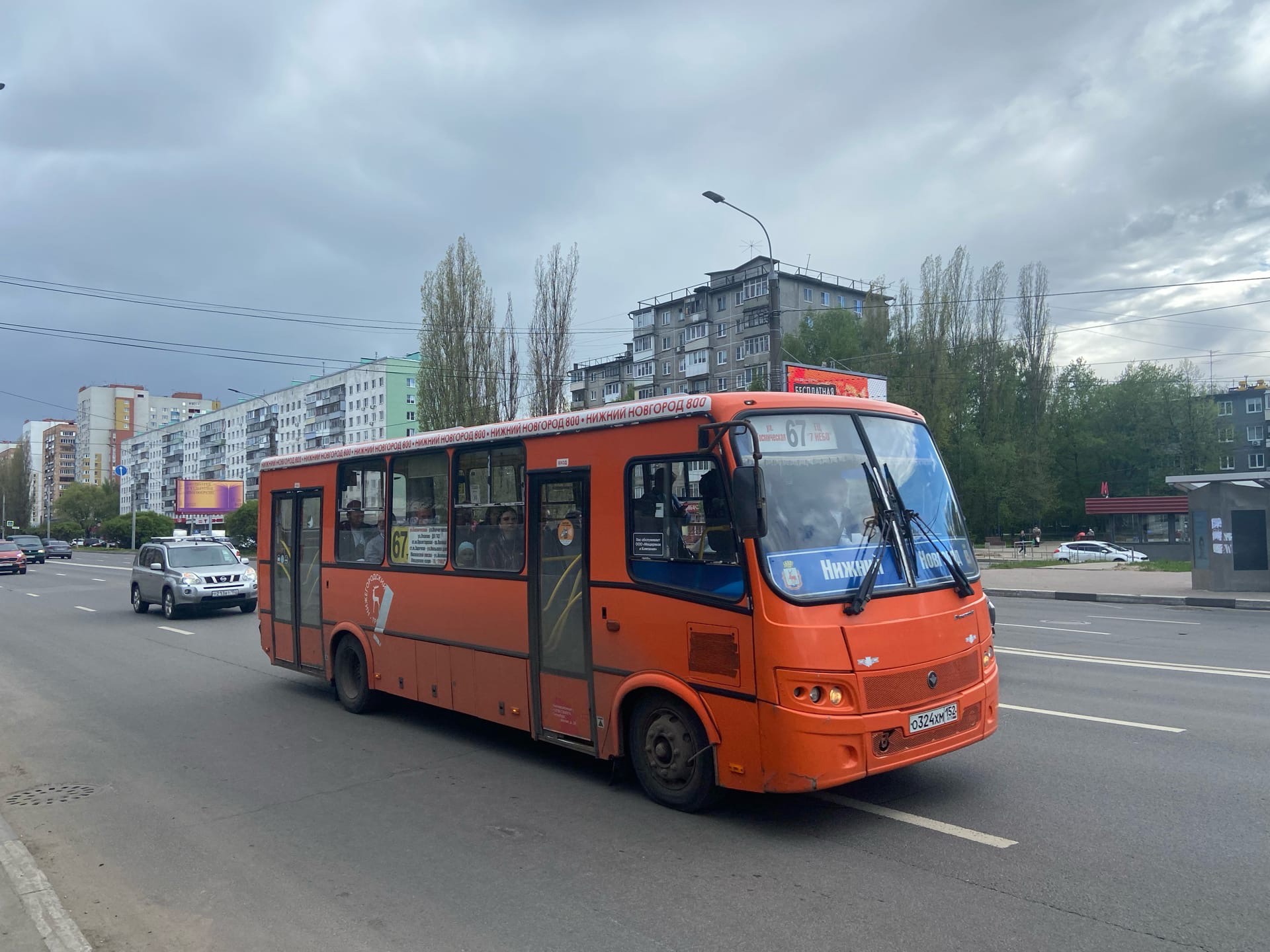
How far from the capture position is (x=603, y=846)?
531 cm

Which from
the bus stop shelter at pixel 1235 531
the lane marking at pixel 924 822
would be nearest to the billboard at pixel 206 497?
the bus stop shelter at pixel 1235 531

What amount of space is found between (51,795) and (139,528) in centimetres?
7580

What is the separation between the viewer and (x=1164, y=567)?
31.5m

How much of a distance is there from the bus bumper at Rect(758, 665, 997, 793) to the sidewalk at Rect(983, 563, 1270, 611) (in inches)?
725

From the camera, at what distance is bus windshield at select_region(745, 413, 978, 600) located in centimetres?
532

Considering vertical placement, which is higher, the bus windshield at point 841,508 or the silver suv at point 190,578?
the bus windshield at point 841,508

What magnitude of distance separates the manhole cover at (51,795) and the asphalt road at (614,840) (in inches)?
4.3

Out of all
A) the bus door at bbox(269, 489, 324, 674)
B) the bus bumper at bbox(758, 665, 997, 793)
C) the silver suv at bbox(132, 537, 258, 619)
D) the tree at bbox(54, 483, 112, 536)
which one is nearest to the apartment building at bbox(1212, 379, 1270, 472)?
the silver suv at bbox(132, 537, 258, 619)

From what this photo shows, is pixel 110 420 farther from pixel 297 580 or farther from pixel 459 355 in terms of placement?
pixel 297 580

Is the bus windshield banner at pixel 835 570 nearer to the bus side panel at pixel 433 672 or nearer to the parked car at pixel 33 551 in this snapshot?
the bus side panel at pixel 433 672

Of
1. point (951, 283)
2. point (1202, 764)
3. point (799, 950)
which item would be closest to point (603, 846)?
point (799, 950)

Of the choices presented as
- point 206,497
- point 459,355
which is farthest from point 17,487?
point 459,355

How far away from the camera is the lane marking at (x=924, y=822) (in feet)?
16.8

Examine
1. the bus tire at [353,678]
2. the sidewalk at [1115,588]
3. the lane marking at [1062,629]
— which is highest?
the bus tire at [353,678]
